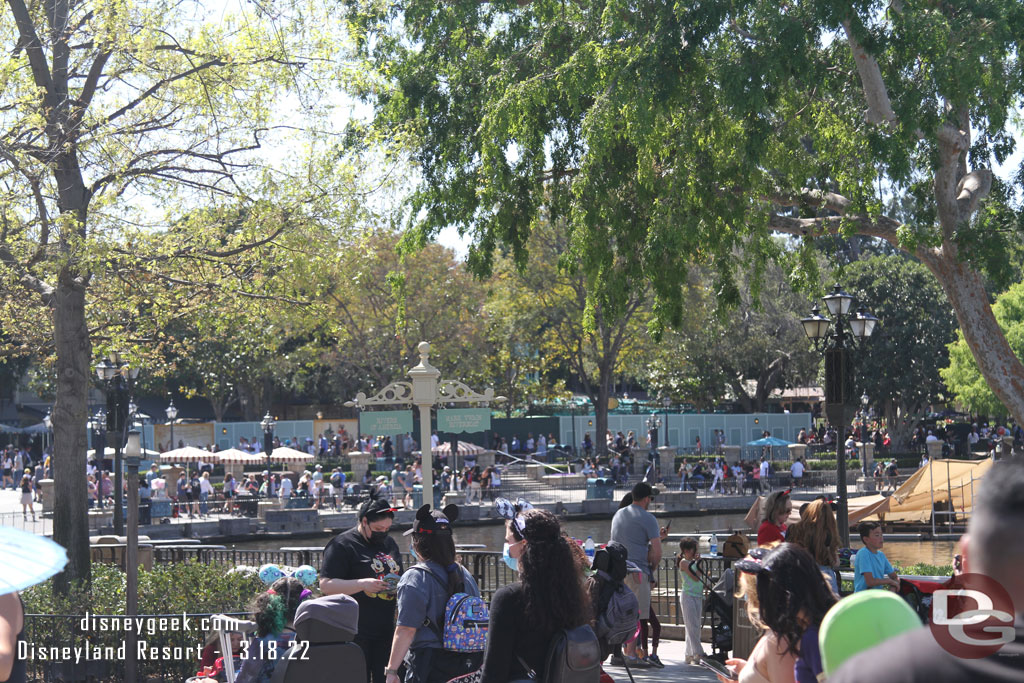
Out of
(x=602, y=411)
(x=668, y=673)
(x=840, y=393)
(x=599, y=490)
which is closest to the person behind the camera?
(x=668, y=673)

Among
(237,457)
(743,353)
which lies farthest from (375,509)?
(743,353)

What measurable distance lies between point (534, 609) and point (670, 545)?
79.8 ft

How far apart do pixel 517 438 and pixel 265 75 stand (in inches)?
1436

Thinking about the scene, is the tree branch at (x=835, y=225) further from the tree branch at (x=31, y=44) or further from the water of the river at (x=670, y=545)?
the water of the river at (x=670, y=545)

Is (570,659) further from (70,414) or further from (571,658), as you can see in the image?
(70,414)

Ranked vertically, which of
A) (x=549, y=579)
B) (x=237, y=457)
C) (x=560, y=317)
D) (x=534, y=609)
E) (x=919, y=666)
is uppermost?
(x=560, y=317)

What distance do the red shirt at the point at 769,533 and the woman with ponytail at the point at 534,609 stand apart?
340cm

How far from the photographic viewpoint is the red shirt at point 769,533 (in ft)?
24.7

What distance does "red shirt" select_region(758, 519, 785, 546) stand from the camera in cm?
754

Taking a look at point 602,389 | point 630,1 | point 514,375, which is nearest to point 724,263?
point 630,1

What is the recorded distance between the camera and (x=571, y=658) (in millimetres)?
4359

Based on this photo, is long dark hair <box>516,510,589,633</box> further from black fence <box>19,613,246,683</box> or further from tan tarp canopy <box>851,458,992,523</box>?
tan tarp canopy <box>851,458,992,523</box>

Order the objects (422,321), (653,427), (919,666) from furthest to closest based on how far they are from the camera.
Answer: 1. (653,427)
2. (422,321)
3. (919,666)

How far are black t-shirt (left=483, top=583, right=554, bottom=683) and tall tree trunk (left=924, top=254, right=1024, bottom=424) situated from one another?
346 inches
